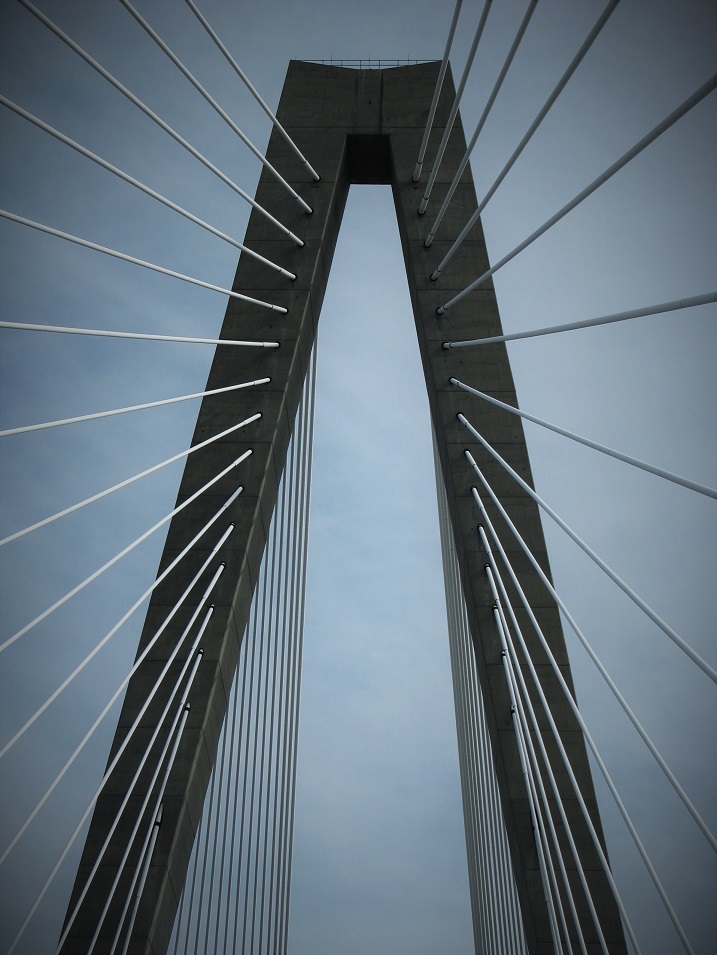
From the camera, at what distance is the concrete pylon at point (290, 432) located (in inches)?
464

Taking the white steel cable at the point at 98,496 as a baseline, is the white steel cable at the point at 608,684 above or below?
below

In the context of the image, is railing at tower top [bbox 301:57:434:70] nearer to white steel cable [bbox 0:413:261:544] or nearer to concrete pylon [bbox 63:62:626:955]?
concrete pylon [bbox 63:62:626:955]

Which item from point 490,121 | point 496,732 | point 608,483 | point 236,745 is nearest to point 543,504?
point 496,732

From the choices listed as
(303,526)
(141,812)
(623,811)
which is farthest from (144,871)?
(303,526)

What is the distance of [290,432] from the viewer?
14.4 meters

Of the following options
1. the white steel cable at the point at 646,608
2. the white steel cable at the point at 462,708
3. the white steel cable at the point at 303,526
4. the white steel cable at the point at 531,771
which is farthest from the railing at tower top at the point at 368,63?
the white steel cable at the point at 531,771

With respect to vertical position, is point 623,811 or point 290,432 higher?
point 290,432

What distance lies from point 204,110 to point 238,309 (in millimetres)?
22610

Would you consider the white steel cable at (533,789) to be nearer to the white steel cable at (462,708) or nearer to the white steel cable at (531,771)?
the white steel cable at (531,771)

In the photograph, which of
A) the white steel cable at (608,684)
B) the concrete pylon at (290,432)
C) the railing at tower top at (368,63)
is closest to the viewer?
the white steel cable at (608,684)

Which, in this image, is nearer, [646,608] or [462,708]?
[646,608]

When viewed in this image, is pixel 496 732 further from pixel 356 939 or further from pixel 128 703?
pixel 356 939

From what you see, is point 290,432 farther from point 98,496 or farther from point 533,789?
point 533,789

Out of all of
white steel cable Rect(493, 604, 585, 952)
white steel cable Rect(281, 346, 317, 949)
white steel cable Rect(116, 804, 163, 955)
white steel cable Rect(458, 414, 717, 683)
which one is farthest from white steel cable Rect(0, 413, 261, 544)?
white steel cable Rect(493, 604, 585, 952)
